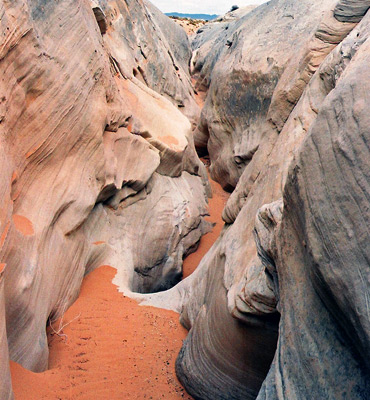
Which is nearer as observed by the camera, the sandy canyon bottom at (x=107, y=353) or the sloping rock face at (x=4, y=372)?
the sloping rock face at (x=4, y=372)

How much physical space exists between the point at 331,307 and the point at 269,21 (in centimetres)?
967

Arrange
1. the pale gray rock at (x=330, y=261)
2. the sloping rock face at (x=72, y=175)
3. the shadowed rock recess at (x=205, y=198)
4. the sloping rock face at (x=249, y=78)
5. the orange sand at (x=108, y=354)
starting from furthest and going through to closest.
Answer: the sloping rock face at (x=249, y=78) → the sloping rock face at (x=72, y=175) → the orange sand at (x=108, y=354) → the shadowed rock recess at (x=205, y=198) → the pale gray rock at (x=330, y=261)

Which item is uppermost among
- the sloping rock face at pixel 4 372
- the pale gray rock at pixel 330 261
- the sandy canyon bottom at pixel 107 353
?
the pale gray rock at pixel 330 261

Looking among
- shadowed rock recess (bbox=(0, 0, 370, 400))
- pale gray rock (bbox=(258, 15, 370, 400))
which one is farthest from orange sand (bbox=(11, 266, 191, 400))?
pale gray rock (bbox=(258, 15, 370, 400))

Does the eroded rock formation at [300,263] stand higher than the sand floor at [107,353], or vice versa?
the eroded rock formation at [300,263]

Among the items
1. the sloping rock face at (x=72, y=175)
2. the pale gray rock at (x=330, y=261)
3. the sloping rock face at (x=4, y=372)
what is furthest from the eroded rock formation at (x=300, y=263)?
the sloping rock face at (x=4, y=372)

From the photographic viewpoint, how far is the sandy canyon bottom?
3.67m

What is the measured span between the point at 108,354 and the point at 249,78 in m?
7.64

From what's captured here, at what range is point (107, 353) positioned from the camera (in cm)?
436

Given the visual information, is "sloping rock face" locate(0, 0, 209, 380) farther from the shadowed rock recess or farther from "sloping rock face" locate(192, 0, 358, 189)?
"sloping rock face" locate(192, 0, 358, 189)

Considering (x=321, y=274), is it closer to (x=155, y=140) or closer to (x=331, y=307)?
(x=331, y=307)

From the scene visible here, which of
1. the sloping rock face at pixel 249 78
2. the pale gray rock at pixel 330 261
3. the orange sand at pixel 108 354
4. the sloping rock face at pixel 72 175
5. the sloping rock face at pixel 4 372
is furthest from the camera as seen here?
the sloping rock face at pixel 249 78

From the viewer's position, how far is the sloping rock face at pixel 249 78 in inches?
345

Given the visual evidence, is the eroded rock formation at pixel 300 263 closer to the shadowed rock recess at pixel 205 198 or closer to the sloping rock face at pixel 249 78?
the shadowed rock recess at pixel 205 198
